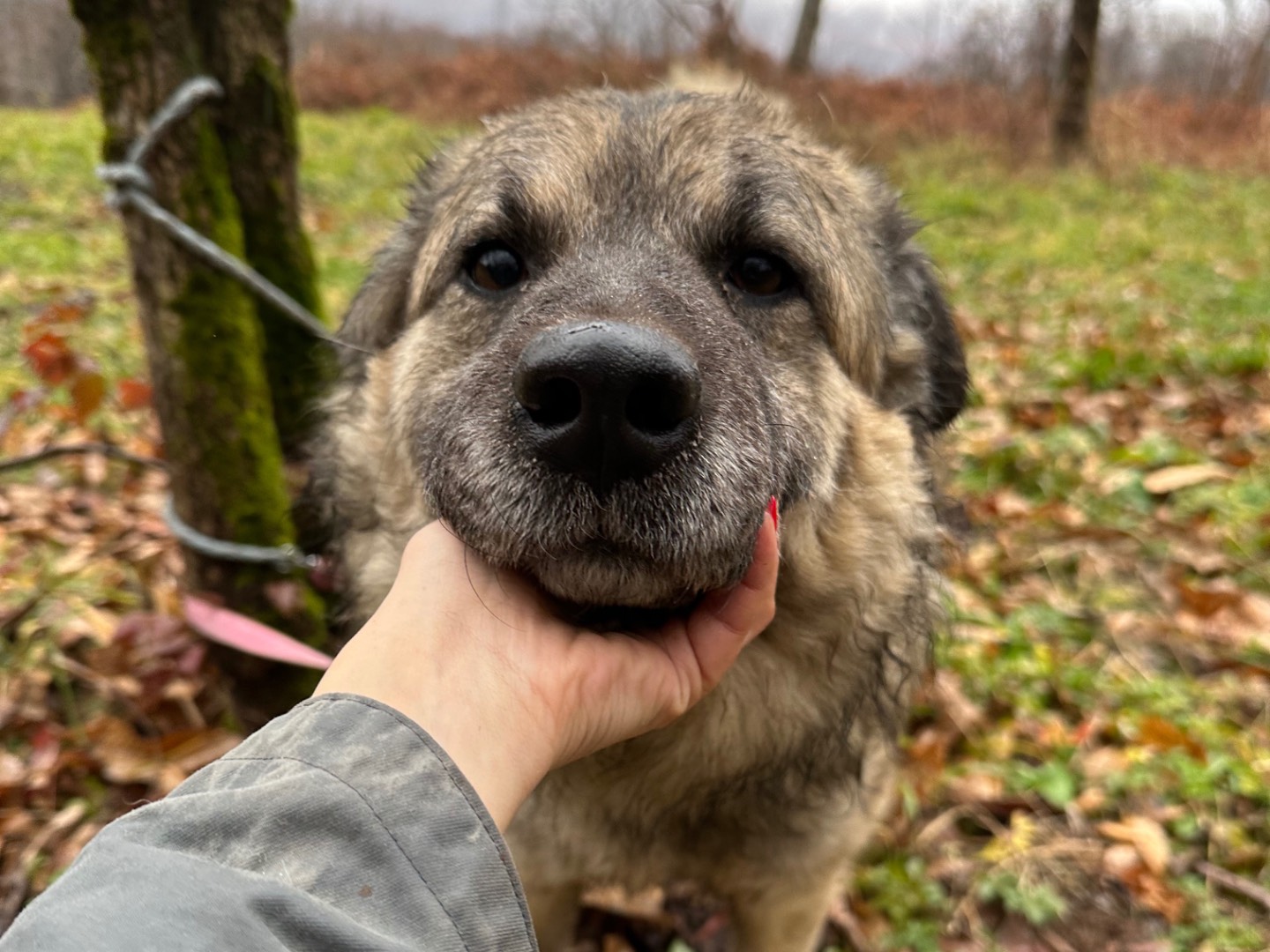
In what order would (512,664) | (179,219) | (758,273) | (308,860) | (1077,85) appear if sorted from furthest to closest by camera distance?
(1077,85) < (179,219) < (758,273) < (512,664) < (308,860)

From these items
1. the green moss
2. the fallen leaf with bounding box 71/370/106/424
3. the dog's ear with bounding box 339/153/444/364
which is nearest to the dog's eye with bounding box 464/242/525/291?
the dog's ear with bounding box 339/153/444/364

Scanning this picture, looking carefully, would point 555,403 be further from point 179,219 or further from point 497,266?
point 179,219

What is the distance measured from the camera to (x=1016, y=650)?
384cm

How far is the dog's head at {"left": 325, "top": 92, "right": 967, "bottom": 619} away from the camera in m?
1.59

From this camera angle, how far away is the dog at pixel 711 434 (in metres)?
1.74

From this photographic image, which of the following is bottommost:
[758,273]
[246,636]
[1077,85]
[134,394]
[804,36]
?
[246,636]

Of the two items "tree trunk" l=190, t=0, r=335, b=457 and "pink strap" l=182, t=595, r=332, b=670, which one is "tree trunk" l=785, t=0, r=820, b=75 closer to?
"tree trunk" l=190, t=0, r=335, b=457

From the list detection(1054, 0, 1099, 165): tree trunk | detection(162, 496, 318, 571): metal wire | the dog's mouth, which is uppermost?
detection(1054, 0, 1099, 165): tree trunk

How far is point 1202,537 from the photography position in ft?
14.4

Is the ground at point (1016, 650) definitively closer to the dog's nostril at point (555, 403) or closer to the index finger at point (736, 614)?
the index finger at point (736, 614)

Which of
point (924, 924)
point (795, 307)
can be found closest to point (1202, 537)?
point (924, 924)

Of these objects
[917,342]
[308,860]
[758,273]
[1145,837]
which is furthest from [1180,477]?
[308,860]

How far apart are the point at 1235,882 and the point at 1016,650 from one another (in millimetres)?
1196

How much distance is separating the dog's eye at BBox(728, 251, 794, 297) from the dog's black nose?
0.78 m
